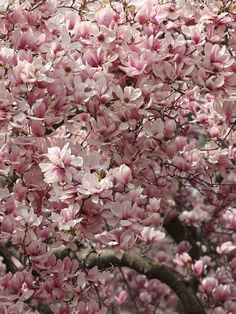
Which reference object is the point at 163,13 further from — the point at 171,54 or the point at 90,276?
the point at 90,276

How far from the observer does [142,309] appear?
5.50 metres

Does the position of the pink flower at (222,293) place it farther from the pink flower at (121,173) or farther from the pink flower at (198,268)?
the pink flower at (121,173)

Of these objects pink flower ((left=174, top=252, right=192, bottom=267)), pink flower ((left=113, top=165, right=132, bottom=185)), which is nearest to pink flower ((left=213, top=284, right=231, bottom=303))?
pink flower ((left=174, top=252, right=192, bottom=267))

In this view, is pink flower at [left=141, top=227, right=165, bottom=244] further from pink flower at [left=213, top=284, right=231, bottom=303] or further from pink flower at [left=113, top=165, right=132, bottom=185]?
pink flower at [left=113, top=165, right=132, bottom=185]

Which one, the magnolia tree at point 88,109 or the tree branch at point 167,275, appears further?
the tree branch at point 167,275

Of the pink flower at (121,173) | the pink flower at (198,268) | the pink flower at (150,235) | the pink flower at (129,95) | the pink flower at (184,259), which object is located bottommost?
the pink flower at (184,259)

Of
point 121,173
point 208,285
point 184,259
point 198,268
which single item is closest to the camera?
point 121,173

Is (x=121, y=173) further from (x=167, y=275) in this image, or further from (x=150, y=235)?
(x=167, y=275)

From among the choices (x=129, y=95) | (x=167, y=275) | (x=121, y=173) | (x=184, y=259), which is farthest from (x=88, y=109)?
(x=184, y=259)

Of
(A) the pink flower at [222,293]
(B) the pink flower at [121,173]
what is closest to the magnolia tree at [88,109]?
(B) the pink flower at [121,173]

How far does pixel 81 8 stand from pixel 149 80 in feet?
1.85

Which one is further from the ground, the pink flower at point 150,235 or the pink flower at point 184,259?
the pink flower at point 150,235

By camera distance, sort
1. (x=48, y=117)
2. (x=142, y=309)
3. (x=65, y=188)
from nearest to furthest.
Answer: (x=65, y=188), (x=48, y=117), (x=142, y=309)

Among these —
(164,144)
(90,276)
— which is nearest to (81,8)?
(164,144)
